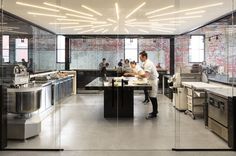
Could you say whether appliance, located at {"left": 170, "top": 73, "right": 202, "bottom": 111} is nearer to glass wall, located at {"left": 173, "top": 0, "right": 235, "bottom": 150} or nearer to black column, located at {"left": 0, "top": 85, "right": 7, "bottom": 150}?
glass wall, located at {"left": 173, "top": 0, "right": 235, "bottom": 150}

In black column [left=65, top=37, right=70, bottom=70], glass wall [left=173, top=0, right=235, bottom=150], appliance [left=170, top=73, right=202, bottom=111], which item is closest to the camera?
glass wall [left=173, top=0, right=235, bottom=150]

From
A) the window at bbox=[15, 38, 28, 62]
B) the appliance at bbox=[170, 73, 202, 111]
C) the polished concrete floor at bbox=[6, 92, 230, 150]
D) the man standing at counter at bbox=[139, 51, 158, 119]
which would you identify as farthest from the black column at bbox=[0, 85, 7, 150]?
the appliance at bbox=[170, 73, 202, 111]

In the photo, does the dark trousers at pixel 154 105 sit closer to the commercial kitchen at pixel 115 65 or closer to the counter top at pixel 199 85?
the commercial kitchen at pixel 115 65

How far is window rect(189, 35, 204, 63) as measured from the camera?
546 centimetres

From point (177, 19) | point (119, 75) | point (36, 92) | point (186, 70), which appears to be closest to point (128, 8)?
point (177, 19)

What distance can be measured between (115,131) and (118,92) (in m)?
1.05

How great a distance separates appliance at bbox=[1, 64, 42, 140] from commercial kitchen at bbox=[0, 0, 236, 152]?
2 cm

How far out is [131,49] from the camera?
579cm

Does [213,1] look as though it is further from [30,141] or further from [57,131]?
[30,141]

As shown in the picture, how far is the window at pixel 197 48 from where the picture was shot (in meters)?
5.46

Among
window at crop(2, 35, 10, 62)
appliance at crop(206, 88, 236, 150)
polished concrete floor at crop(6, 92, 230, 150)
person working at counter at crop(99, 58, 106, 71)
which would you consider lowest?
Answer: polished concrete floor at crop(6, 92, 230, 150)

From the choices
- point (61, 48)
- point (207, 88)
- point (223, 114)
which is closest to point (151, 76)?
point (207, 88)

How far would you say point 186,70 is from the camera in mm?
6031

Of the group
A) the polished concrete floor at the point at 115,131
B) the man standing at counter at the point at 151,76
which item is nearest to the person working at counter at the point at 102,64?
the polished concrete floor at the point at 115,131
